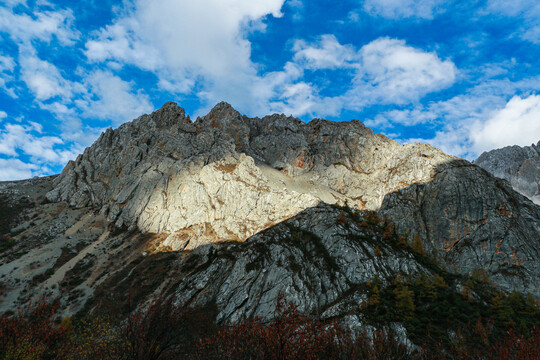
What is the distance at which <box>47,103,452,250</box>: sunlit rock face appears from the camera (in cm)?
9256

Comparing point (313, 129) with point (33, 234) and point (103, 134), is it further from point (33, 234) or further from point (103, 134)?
point (33, 234)

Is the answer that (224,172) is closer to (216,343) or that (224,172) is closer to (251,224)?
(251,224)

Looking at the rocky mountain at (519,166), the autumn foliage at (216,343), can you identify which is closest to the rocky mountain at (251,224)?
the autumn foliage at (216,343)

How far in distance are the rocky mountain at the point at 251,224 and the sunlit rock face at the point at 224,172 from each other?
0.63 meters

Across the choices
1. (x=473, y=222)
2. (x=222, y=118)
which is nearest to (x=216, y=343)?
(x=473, y=222)

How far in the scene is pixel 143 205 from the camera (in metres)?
96.8

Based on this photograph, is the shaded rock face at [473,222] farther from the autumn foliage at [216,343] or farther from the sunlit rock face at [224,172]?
the autumn foliage at [216,343]

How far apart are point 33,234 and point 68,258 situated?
68.2ft

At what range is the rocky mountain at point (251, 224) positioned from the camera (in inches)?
2329

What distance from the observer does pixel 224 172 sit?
10606cm

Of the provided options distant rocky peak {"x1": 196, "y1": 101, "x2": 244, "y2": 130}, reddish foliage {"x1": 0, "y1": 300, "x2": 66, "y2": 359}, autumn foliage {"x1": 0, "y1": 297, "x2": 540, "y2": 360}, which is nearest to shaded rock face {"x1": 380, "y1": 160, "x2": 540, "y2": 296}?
autumn foliage {"x1": 0, "y1": 297, "x2": 540, "y2": 360}

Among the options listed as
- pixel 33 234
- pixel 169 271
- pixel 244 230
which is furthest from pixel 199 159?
pixel 33 234

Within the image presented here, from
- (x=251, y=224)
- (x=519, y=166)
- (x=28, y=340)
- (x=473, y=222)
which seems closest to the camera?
(x=28, y=340)

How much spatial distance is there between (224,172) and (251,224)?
1141 inches
